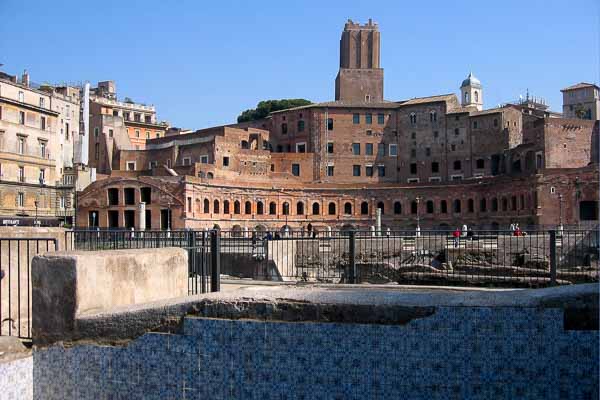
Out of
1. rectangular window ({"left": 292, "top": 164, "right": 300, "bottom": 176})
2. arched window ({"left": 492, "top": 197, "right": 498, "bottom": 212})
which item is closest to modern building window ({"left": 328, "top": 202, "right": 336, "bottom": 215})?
rectangular window ({"left": 292, "top": 164, "right": 300, "bottom": 176})

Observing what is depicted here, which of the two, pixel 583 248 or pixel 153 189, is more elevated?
pixel 153 189

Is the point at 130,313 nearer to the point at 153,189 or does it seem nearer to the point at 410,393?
the point at 410,393

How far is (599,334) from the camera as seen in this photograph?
4.08m

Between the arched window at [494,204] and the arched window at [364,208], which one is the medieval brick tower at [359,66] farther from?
the arched window at [494,204]

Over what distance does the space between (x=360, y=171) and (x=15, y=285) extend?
57376 millimetres

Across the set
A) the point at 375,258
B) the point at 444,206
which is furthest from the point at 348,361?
the point at 444,206

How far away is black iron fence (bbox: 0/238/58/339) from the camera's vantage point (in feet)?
21.9

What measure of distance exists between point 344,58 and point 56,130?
3647 centimetres

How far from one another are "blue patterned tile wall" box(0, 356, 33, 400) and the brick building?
144 ft

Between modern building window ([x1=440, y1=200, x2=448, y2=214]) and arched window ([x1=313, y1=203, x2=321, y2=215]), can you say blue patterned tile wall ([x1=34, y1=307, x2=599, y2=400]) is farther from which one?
modern building window ([x1=440, y1=200, x2=448, y2=214])

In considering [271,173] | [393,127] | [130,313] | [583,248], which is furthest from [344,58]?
[130,313]

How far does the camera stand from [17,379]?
16.7ft

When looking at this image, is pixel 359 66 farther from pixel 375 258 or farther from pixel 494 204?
pixel 375 258

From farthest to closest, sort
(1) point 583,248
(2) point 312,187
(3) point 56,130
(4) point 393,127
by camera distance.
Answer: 1. (4) point 393,127
2. (2) point 312,187
3. (3) point 56,130
4. (1) point 583,248
